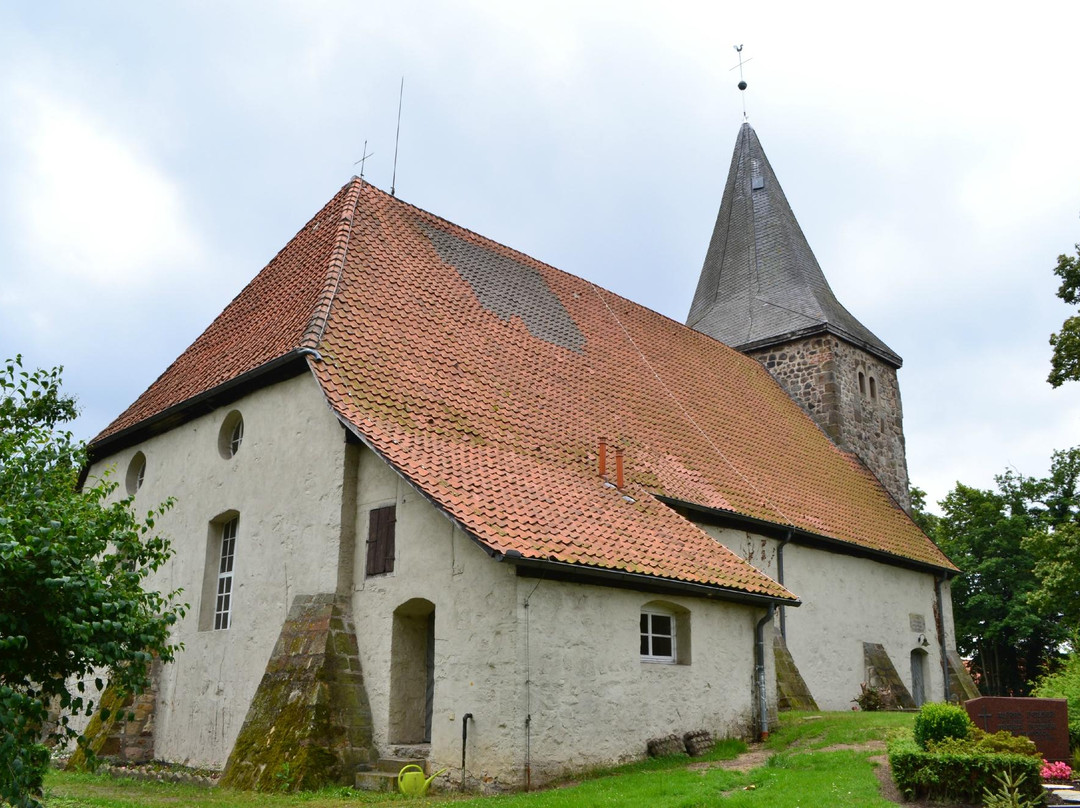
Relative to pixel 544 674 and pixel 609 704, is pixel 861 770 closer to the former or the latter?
pixel 609 704

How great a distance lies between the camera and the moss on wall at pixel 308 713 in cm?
982

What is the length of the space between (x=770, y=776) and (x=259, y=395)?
8078mm

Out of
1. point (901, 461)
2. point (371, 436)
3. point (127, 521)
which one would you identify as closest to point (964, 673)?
point (901, 461)

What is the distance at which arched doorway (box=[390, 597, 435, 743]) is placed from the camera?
1053 cm

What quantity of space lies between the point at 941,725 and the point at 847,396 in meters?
14.9

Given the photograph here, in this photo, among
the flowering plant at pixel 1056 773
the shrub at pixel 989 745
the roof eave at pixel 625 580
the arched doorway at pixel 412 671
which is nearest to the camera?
the shrub at pixel 989 745

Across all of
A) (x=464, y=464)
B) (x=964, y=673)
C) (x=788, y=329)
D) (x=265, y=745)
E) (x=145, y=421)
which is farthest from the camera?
(x=788, y=329)

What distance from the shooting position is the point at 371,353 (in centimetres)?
1224

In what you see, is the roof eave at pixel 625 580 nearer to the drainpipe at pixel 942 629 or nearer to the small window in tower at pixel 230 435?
the small window in tower at pixel 230 435

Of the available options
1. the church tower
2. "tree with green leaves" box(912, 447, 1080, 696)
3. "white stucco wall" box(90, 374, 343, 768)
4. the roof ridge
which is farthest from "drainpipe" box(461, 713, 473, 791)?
"tree with green leaves" box(912, 447, 1080, 696)

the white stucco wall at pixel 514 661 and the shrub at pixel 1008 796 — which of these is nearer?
the shrub at pixel 1008 796

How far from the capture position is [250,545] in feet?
40.9

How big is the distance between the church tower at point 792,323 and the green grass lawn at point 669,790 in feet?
41.9

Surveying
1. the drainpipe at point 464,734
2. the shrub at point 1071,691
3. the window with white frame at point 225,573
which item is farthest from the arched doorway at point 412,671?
the shrub at point 1071,691
